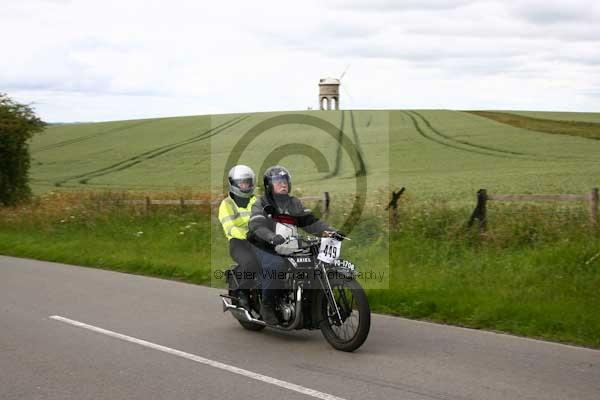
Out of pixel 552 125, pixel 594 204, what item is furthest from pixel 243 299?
pixel 552 125

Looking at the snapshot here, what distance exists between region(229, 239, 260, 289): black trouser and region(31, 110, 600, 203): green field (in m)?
11.0

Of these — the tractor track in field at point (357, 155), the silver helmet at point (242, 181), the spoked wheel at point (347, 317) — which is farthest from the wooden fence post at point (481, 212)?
the tractor track in field at point (357, 155)

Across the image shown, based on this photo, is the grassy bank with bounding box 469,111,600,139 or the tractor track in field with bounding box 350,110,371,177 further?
the grassy bank with bounding box 469,111,600,139

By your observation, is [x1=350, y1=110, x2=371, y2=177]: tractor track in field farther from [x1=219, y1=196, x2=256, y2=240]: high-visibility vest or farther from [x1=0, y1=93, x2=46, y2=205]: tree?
[x1=219, y1=196, x2=256, y2=240]: high-visibility vest

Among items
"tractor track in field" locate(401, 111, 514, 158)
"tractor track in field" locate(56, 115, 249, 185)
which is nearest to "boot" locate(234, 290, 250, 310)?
"tractor track in field" locate(401, 111, 514, 158)

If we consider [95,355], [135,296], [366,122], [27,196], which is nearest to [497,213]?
[135,296]

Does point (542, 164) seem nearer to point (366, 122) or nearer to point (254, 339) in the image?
point (366, 122)

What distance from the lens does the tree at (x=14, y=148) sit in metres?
27.8

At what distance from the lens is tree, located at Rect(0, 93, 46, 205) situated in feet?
91.0

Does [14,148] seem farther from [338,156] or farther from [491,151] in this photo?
[491,151]

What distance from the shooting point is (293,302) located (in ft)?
25.3

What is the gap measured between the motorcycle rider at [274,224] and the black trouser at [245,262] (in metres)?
0.15

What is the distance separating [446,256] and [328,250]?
5.75 metres

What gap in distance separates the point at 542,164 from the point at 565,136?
31.3 ft
